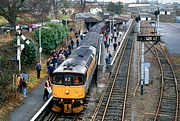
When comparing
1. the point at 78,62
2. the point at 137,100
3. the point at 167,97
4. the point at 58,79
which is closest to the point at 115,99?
the point at 137,100

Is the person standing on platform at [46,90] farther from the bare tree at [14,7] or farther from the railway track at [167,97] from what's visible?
the bare tree at [14,7]

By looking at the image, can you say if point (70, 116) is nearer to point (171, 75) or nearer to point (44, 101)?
point (44, 101)

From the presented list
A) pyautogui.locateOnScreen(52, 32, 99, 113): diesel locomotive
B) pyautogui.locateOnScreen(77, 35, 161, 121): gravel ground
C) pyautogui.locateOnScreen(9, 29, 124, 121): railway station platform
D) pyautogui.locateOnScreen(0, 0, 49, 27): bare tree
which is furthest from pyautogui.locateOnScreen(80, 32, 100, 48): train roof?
pyautogui.locateOnScreen(52, 32, 99, 113): diesel locomotive

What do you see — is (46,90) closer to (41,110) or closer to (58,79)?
(58,79)

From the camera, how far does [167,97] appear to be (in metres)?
22.4

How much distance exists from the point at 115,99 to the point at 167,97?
356 cm

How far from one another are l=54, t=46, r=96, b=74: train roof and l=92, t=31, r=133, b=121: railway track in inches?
102

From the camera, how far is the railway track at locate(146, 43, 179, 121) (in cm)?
1864

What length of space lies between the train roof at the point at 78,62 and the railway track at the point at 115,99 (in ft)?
8.50

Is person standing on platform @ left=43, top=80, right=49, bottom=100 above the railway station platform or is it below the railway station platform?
above

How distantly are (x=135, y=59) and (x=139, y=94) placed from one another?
1408cm

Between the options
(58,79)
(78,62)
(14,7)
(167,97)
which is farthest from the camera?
(14,7)

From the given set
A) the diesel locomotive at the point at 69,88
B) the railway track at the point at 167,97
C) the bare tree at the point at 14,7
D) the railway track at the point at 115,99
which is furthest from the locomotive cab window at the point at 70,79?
the bare tree at the point at 14,7

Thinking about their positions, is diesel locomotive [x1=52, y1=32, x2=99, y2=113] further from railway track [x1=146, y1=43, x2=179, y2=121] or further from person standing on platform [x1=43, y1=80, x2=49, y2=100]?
railway track [x1=146, y1=43, x2=179, y2=121]
